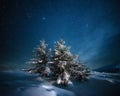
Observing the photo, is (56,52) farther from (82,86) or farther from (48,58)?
(82,86)

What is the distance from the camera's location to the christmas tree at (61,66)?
9.38 metres

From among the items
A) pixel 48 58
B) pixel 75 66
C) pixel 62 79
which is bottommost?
pixel 62 79

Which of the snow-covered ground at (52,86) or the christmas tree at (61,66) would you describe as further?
the christmas tree at (61,66)

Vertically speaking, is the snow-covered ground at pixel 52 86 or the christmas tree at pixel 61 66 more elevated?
the christmas tree at pixel 61 66

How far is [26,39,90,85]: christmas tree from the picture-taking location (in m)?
9.38

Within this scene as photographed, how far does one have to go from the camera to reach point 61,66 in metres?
9.34

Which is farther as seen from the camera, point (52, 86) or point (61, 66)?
point (61, 66)

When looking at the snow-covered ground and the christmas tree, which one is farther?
the christmas tree

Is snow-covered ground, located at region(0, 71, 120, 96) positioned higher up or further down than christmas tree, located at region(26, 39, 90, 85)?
further down

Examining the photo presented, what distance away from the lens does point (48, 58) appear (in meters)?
11.0

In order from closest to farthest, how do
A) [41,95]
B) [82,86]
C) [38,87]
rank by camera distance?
A: [41,95] < [38,87] < [82,86]

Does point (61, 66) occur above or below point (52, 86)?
above

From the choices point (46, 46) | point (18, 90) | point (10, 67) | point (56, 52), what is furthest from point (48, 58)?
point (18, 90)

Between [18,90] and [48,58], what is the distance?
9.96ft
